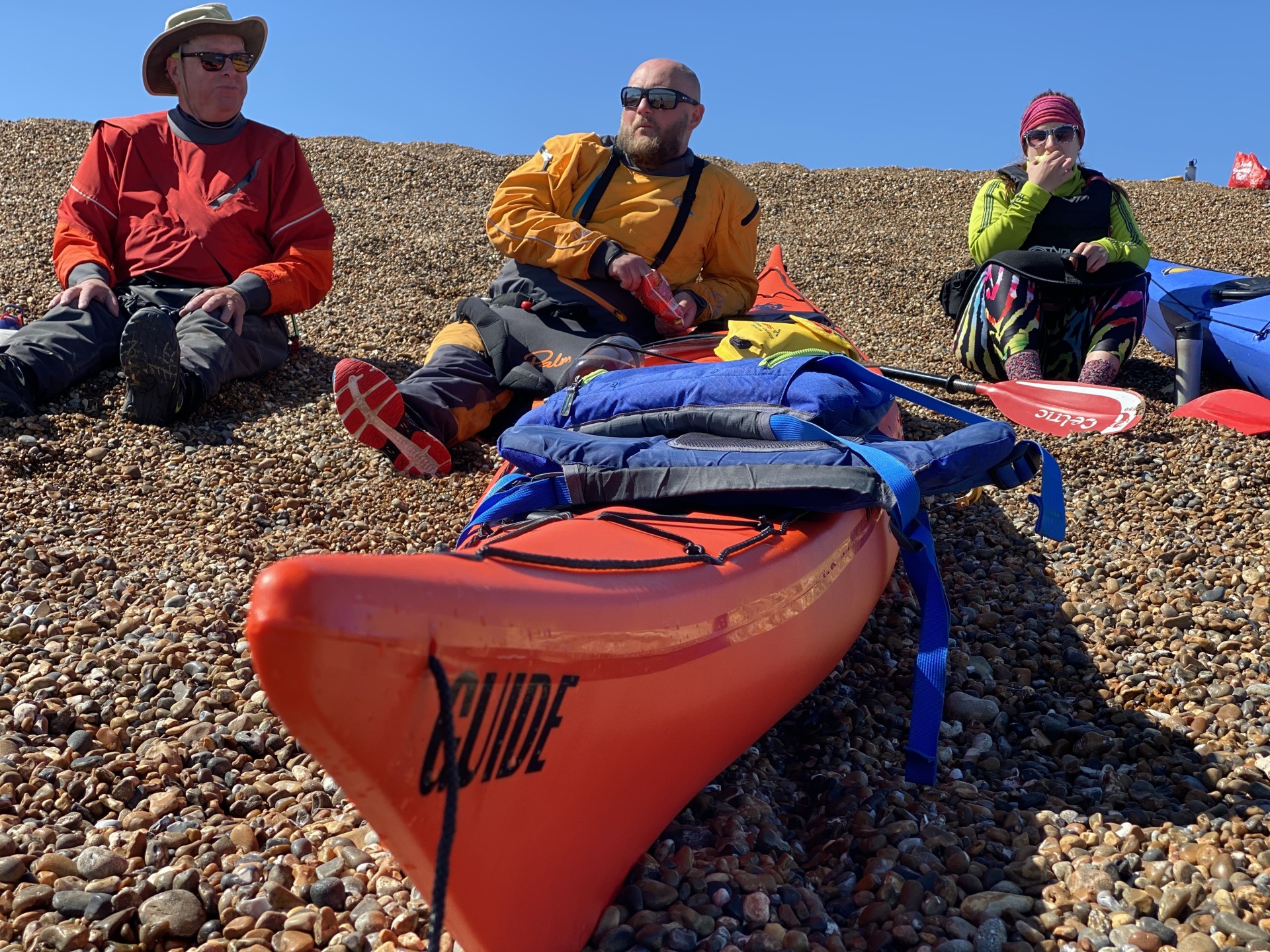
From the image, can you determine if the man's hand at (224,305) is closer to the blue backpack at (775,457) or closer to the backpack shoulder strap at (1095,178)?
the blue backpack at (775,457)

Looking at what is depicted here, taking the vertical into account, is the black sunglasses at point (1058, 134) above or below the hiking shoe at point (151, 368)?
above

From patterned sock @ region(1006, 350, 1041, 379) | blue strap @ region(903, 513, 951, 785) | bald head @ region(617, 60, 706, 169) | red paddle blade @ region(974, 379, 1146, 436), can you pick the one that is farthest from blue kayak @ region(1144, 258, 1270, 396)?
blue strap @ region(903, 513, 951, 785)

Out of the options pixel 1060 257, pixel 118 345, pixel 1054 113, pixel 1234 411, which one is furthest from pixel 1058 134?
pixel 118 345

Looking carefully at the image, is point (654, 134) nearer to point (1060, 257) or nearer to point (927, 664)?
point (1060, 257)

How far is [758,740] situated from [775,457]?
0.61m

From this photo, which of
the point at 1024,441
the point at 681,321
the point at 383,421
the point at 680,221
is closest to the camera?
the point at 1024,441

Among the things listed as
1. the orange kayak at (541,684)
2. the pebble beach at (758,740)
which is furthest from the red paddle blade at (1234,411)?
the orange kayak at (541,684)

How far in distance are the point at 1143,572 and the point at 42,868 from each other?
2.82 m

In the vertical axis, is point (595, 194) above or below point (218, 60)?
below

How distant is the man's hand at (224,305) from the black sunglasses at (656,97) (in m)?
1.79

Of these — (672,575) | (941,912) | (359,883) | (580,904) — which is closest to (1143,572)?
(941,912)

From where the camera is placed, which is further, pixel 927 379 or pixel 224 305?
pixel 927 379

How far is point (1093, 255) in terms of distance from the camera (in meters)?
4.53

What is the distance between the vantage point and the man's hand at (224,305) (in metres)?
4.08
